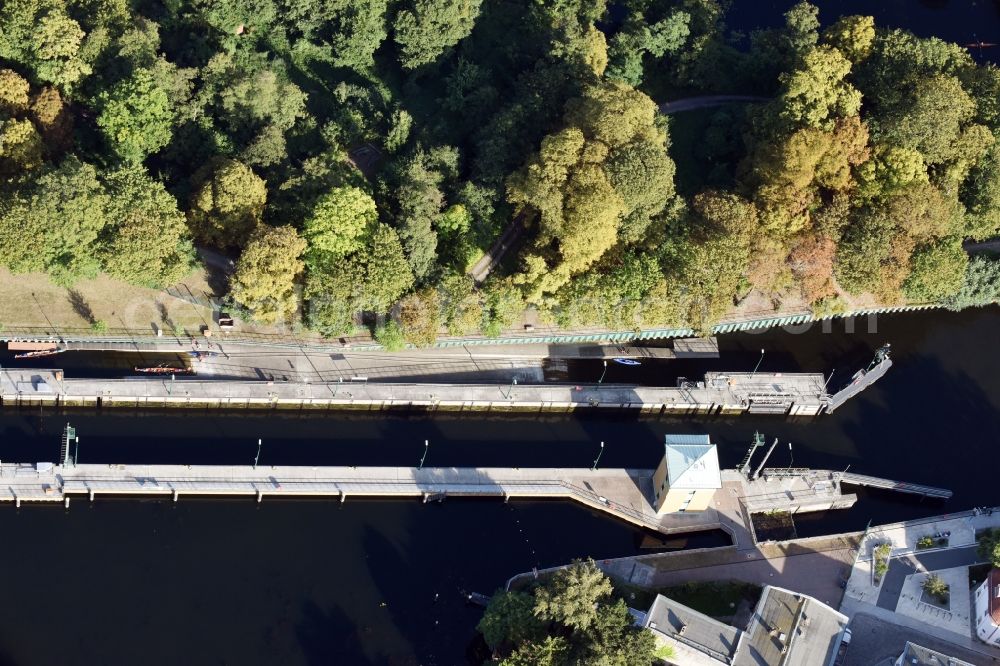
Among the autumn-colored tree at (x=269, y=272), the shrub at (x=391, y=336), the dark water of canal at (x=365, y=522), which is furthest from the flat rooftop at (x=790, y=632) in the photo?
the autumn-colored tree at (x=269, y=272)

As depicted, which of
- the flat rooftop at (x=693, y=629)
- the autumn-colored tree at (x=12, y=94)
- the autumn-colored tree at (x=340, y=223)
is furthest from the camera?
→ the autumn-colored tree at (x=12, y=94)

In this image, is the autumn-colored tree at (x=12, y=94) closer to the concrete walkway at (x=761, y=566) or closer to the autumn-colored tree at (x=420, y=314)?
the autumn-colored tree at (x=420, y=314)

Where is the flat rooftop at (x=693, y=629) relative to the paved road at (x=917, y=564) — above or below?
below

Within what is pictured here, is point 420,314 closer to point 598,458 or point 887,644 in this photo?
point 598,458

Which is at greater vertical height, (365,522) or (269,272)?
(269,272)

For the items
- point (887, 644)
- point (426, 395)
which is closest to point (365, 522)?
point (426, 395)

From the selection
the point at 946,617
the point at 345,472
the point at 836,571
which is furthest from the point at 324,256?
the point at 946,617
